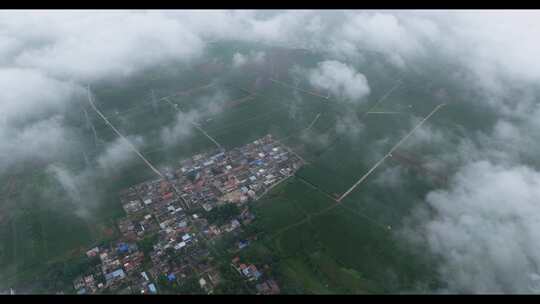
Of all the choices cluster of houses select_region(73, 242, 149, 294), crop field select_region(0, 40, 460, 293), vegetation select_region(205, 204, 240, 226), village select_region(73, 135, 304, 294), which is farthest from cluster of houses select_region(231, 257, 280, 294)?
cluster of houses select_region(73, 242, 149, 294)

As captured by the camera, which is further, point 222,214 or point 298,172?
point 298,172

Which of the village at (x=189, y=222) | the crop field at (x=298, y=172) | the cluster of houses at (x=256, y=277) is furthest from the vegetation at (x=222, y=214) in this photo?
the cluster of houses at (x=256, y=277)

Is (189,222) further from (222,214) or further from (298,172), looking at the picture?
(298,172)

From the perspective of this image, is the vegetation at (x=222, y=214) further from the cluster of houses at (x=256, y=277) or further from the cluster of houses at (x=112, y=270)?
the cluster of houses at (x=112, y=270)

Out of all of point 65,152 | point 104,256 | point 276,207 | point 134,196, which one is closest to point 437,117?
point 276,207

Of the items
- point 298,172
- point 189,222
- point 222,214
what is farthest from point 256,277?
point 298,172

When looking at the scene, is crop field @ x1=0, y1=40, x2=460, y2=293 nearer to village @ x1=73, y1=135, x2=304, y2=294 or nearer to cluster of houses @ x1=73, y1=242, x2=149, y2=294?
village @ x1=73, y1=135, x2=304, y2=294

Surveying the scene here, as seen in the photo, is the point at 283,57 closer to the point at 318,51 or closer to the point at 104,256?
the point at 318,51

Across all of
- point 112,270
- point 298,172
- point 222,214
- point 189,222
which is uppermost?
point 298,172
